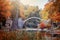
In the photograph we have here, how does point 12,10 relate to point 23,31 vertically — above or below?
above

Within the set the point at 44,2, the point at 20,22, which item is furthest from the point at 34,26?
the point at 44,2

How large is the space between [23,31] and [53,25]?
658mm

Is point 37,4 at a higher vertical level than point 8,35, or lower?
higher

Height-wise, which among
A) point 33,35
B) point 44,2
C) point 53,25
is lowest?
point 33,35

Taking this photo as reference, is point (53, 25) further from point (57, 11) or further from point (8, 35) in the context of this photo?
point (8, 35)

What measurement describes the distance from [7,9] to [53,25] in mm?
1064

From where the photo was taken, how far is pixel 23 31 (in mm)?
3375

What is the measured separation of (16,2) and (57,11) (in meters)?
0.91

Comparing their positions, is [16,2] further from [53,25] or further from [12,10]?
[53,25]

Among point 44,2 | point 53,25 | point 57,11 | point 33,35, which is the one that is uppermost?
point 44,2

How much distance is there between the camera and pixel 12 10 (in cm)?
341

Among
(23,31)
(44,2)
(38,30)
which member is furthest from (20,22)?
(44,2)

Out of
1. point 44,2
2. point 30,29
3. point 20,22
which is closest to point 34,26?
point 30,29

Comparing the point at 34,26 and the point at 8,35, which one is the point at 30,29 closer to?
the point at 34,26
